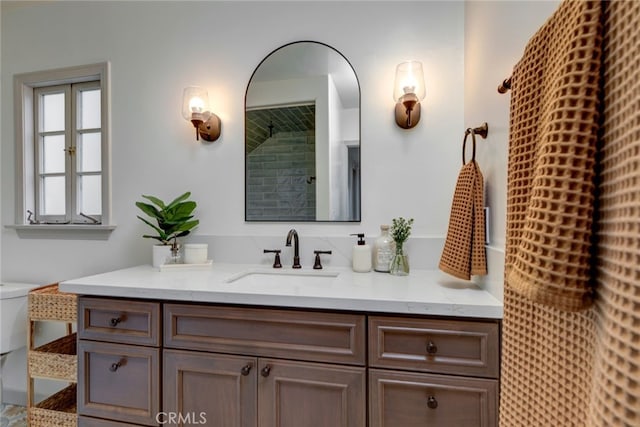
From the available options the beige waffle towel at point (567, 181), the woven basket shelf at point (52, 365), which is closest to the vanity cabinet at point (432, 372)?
the beige waffle towel at point (567, 181)

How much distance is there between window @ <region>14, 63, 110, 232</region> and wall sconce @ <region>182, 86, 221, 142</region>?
709mm

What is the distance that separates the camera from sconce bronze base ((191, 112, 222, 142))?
1.70 metres

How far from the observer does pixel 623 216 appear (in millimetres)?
354

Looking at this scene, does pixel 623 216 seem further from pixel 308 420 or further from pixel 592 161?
pixel 308 420

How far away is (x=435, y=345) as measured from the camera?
0.95 meters

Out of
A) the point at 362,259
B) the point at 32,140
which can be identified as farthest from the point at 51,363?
the point at 362,259

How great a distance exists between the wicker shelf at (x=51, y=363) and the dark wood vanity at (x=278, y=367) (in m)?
0.36

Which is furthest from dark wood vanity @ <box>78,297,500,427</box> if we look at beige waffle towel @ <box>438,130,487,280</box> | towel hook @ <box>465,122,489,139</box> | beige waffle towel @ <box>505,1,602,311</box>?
towel hook @ <box>465,122,489,139</box>

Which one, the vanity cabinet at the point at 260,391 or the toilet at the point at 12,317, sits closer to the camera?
the vanity cabinet at the point at 260,391

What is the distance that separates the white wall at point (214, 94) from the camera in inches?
60.3

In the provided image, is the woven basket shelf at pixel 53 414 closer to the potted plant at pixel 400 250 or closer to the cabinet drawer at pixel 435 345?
the cabinet drawer at pixel 435 345

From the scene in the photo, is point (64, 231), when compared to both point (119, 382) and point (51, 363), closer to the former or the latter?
point (51, 363)

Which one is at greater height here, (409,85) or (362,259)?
(409,85)

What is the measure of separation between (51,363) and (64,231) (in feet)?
2.69
